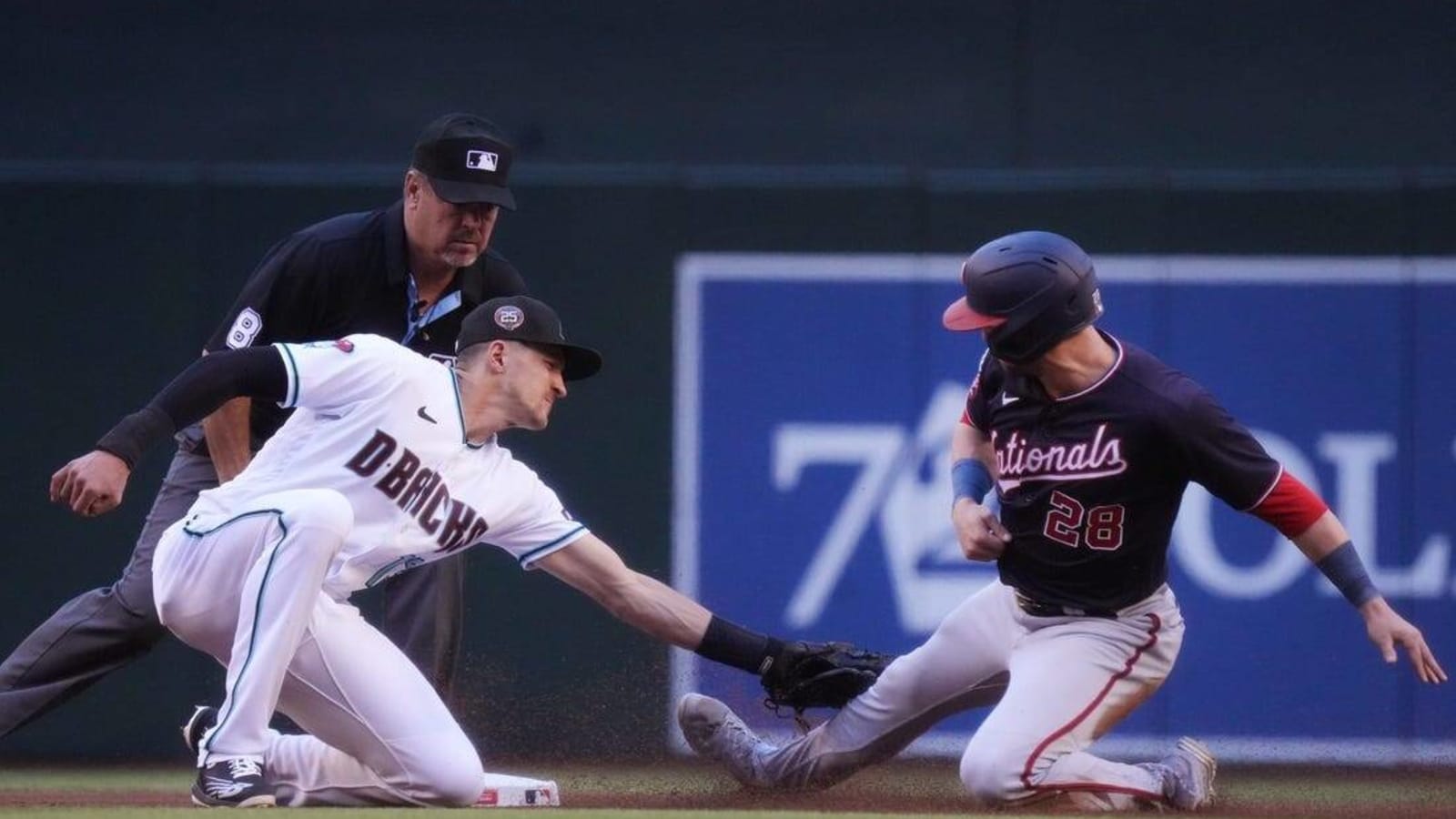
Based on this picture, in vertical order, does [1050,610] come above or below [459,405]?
below

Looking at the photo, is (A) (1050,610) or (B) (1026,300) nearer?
(B) (1026,300)

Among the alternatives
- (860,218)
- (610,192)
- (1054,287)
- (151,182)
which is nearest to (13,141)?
(151,182)

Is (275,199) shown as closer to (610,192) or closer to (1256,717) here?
(610,192)

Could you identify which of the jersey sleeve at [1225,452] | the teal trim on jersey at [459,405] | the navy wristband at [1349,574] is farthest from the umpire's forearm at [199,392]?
the navy wristband at [1349,574]

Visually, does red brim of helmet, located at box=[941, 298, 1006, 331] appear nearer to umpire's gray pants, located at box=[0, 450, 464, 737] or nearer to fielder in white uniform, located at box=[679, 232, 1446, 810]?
fielder in white uniform, located at box=[679, 232, 1446, 810]

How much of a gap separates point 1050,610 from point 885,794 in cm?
62

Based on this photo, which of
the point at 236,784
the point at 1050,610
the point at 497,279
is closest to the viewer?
the point at 236,784

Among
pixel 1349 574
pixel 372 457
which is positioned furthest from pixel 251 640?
pixel 1349 574

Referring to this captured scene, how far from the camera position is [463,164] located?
5.09 metres

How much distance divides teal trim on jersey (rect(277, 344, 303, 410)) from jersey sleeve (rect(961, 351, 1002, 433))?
4.95 ft

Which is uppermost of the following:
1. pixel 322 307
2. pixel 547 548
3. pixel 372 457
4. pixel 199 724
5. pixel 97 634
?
pixel 322 307

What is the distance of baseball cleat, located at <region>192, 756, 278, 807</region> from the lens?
4.34 metres

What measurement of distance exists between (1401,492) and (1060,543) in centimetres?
208

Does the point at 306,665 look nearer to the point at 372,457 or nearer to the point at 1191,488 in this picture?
the point at 372,457
